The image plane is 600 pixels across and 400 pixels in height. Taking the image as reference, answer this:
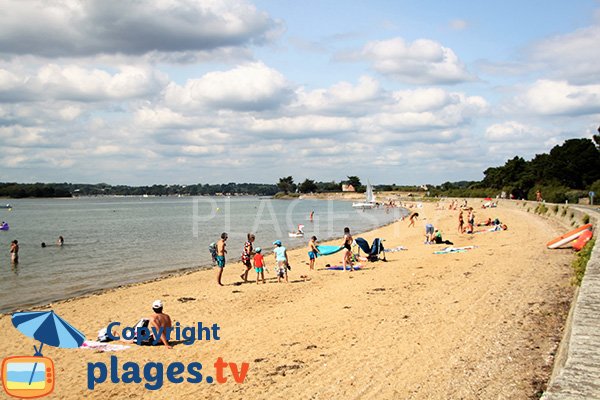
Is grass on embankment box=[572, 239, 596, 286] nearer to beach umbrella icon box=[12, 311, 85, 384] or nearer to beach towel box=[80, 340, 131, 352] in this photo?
beach towel box=[80, 340, 131, 352]

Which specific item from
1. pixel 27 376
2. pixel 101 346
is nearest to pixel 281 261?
pixel 101 346

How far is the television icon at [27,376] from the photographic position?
7.89 metres

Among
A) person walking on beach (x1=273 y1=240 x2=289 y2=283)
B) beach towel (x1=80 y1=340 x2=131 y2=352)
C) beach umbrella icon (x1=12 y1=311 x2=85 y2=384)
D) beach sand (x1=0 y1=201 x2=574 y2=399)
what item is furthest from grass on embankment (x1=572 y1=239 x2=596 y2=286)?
beach umbrella icon (x1=12 y1=311 x2=85 y2=384)

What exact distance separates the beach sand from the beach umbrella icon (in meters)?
0.30

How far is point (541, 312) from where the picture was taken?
9.36 m

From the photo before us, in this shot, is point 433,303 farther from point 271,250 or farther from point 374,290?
point 271,250

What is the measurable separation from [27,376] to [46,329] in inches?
33.6

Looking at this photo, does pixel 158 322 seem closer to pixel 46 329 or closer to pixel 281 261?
pixel 46 329

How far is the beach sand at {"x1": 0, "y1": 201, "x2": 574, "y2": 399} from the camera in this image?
22.1 feet

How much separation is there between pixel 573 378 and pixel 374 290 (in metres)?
9.32

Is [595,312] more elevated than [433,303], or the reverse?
[595,312]

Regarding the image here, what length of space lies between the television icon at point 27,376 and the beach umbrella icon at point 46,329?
0.13m

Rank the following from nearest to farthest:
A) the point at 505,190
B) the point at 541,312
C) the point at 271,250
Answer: the point at 541,312 < the point at 271,250 < the point at 505,190

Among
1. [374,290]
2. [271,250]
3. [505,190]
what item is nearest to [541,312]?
[374,290]
